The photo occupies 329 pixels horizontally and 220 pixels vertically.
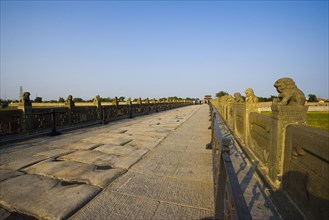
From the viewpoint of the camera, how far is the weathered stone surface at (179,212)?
8.28 feet

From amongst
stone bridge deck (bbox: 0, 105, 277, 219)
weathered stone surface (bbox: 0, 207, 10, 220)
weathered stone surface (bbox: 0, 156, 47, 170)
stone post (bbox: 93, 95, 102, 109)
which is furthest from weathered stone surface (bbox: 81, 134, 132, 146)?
stone post (bbox: 93, 95, 102, 109)

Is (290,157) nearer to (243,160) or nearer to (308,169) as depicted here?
(308,169)

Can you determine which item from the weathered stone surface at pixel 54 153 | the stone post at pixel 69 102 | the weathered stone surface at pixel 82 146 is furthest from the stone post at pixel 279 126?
the stone post at pixel 69 102

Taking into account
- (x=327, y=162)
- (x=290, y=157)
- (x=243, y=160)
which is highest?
(x=327, y=162)

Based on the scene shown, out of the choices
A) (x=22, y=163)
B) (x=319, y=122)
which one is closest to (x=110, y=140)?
(x=22, y=163)

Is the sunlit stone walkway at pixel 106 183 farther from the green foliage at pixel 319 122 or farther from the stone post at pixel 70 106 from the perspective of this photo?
the green foliage at pixel 319 122

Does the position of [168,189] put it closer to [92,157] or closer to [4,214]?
[4,214]

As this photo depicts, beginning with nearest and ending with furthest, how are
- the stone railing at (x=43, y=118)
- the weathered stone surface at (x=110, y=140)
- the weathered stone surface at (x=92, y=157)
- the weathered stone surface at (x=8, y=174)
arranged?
the weathered stone surface at (x=8, y=174) < the weathered stone surface at (x=92, y=157) < the weathered stone surface at (x=110, y=140) < the stone railing at (x=43, y=118)

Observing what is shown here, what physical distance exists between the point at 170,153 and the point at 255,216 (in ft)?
10.9

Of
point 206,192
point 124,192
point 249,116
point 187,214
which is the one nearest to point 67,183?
point 124,192

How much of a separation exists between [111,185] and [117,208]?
79 cm

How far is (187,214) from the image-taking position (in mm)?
2584

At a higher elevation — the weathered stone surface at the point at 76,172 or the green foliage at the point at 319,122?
the weathered stone surface at the point at 76,172

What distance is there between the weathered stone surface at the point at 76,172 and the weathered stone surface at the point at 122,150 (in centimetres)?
123
